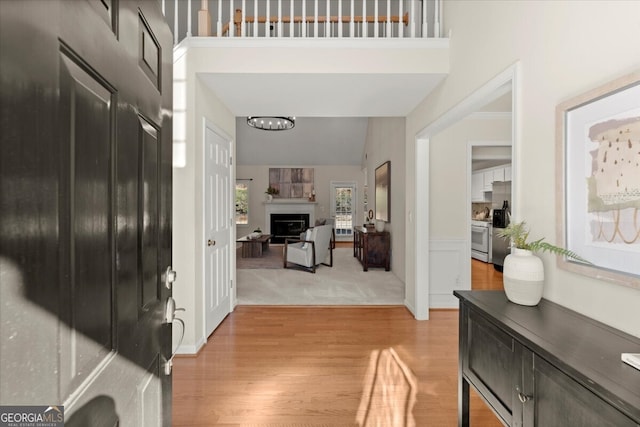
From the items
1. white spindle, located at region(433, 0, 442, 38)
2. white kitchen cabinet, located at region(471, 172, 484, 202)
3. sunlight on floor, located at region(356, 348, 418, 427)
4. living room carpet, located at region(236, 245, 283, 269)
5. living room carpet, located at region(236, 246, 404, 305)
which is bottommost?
sunlight on floor, located at region(356, 348, 418, 427)

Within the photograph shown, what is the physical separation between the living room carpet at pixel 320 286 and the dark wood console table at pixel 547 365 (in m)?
2.62

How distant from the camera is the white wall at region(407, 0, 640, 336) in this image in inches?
45.6

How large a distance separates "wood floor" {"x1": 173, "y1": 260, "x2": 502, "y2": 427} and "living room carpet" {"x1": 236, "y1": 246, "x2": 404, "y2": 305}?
1.68 ft

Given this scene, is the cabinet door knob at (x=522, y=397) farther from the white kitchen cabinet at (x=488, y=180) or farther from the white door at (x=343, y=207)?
the white door at (x=343, y=207)


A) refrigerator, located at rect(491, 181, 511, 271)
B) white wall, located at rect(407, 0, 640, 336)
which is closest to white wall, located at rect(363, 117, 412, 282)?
refrigerator, located at rect(491, 181, 511, 271)

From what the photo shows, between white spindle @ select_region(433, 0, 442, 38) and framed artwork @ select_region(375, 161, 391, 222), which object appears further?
framed artwork @ select_region(375, 161, 391, 222)

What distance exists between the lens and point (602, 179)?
1198 millimetres

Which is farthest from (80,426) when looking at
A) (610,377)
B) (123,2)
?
(610,377)

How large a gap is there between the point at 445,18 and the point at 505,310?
2.55 metres

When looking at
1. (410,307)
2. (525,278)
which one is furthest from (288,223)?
(525,278)

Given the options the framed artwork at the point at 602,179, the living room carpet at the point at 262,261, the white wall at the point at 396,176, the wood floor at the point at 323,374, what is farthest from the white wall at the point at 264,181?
the framed artwork at the point at 602,179

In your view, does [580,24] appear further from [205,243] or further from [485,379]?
[205,243]

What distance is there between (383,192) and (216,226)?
3.73m

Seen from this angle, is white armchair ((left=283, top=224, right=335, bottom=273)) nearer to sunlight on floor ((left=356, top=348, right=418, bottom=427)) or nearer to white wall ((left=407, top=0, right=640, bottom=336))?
sunlight on floor ((left=356, top=348, right=418, bottom=427))
